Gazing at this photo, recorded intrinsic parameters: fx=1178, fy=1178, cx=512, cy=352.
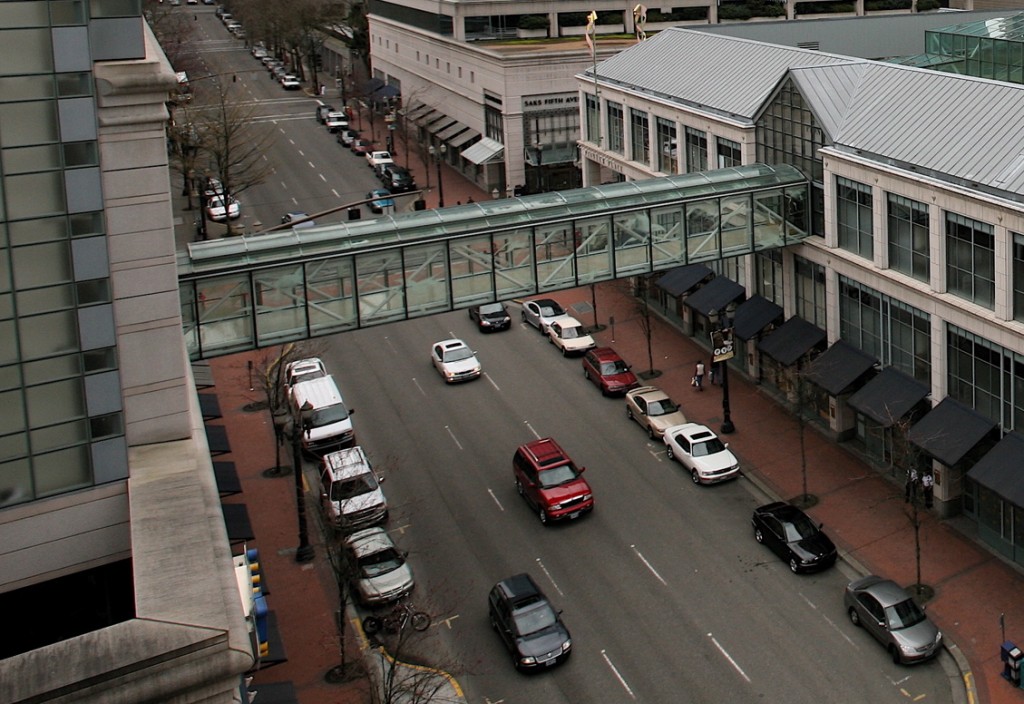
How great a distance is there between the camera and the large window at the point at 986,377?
120 feet

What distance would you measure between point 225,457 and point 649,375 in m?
19.0

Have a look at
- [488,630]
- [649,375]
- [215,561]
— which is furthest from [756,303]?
[215,561]

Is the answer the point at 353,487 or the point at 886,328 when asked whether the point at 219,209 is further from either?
the point at 886,328

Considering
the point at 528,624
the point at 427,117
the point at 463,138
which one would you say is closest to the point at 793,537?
the point at 528,624

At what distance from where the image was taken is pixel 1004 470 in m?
36.0

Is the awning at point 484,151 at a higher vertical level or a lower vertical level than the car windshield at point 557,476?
higher

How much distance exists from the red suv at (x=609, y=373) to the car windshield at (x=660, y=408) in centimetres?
367

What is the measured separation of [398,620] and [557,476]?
975 centimetres

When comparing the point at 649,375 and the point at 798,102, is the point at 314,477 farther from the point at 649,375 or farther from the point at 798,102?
the point at 798,102

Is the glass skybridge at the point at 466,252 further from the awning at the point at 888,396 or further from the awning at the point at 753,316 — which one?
the awning at the point at 888,396

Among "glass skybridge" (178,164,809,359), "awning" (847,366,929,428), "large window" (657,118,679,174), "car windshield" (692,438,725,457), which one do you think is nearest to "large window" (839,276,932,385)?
"awning" (847,366,929,428)

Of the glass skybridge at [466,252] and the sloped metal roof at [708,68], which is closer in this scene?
the glass skybridge at [466,252]

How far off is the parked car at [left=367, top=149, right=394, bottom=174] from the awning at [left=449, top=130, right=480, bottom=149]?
233 inches

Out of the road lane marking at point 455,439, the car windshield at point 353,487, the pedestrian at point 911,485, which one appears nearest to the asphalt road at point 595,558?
the road lane marking at point 455,439
